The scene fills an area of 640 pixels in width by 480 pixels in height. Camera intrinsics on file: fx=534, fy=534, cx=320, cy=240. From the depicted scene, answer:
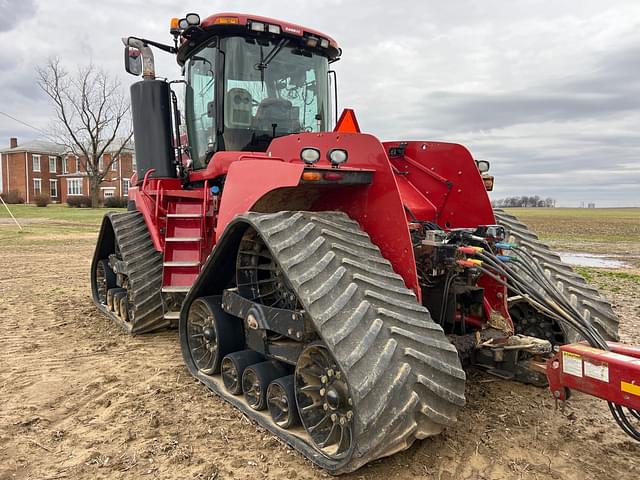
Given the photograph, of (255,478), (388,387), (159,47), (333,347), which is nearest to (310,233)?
(333,347)

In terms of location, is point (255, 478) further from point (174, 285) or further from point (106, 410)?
point (174, 285)

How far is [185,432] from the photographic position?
356 centimetres

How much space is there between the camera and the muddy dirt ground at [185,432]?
307 centimetres

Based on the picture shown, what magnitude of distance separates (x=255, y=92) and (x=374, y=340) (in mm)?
3170

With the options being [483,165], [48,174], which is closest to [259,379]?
[483,165]

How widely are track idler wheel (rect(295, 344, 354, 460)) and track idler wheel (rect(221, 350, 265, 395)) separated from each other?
763 mm

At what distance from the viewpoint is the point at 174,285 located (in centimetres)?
520

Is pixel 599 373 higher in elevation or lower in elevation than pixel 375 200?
lower

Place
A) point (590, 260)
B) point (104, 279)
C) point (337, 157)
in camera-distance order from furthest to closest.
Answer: point (590, 260) < point (104, 279) < point (337, 157)

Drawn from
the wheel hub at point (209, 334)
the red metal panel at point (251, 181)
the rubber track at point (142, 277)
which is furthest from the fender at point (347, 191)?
the rubber track at point (142, 277)

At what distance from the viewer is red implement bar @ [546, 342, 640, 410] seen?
8.19ft

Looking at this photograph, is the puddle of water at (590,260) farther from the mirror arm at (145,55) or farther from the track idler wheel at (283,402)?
the track idler wheel at (283,402)

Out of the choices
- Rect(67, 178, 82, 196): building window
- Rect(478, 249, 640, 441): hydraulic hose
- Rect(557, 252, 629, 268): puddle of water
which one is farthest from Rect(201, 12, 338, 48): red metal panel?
Rect(67, 178, 82, 196): building window

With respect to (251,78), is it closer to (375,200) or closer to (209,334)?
(375,200)
